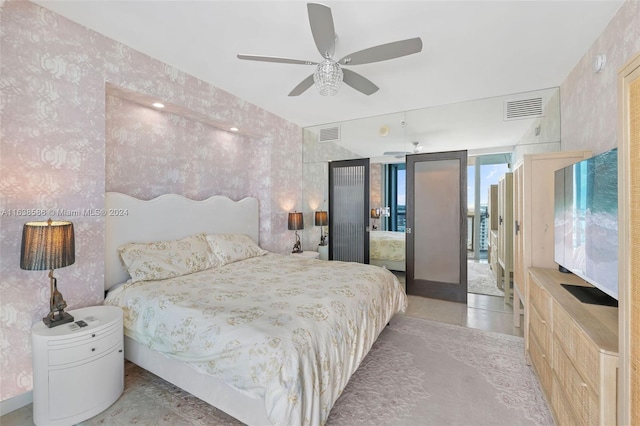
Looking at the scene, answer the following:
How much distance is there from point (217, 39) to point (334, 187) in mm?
3031

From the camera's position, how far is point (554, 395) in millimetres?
1635

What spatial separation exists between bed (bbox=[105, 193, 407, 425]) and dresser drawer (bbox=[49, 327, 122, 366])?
0.19 m

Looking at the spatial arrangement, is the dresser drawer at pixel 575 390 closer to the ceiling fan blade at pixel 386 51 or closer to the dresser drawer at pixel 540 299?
the dresser drawer at pixel 540 299

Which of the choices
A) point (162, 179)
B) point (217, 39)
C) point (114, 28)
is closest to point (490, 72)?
point (217, 39)

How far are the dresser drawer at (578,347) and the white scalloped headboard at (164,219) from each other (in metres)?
3.30

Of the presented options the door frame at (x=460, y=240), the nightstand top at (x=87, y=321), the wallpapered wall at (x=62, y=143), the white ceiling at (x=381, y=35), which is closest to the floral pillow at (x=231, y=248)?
the wallpapered wall at (x=62, y=143)

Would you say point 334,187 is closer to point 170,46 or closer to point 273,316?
point 170,46

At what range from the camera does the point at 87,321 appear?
191 cm

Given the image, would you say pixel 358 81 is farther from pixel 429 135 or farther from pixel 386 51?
pixel 429 135

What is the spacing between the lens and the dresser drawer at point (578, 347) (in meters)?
1.14

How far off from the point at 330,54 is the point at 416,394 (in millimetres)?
2613

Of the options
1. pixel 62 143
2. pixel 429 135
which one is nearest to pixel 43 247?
pixel 62 143

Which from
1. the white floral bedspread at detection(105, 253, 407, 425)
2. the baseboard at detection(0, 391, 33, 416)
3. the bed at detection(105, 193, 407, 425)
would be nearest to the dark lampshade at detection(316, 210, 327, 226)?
the bed at detection(105, 193, 407, 425)

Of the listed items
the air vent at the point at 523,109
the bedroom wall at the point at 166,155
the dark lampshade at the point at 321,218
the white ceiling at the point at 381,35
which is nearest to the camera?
the white ceiling at the point at 381,35
